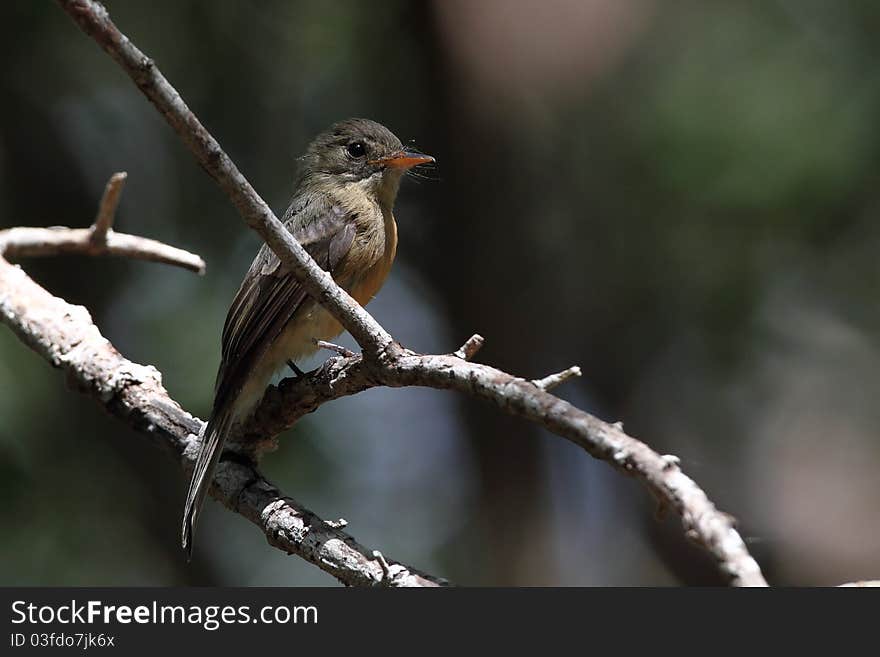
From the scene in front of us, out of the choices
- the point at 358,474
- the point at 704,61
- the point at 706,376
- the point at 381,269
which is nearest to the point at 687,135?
the point at 704,61

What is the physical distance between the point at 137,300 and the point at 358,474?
1677 millimetres

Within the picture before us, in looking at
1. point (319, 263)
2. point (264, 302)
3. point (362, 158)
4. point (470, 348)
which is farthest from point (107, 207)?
point (470, 348)

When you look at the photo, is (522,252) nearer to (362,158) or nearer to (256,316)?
(362,158)

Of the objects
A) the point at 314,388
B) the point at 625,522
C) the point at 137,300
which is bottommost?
the point at 314,388

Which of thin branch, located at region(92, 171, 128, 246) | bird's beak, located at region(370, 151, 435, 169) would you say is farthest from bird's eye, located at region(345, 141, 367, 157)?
thin branch, located at region(92, 171, 128, 246)

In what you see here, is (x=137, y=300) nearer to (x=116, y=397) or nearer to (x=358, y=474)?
(x=358, y=474)

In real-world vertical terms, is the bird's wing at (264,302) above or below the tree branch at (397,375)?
above

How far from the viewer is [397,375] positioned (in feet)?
10.4

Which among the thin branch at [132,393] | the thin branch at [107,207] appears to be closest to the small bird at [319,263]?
the thin branch at [132,393]

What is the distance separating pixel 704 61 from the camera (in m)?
6.46

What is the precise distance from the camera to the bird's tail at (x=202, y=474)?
384cm

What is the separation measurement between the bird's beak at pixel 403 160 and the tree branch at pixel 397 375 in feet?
5.34

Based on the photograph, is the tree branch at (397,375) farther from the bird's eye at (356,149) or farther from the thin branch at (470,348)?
the bird's eye at (356,149)

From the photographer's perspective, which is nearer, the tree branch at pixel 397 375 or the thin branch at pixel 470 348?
the tree branch at pixel 397 375
